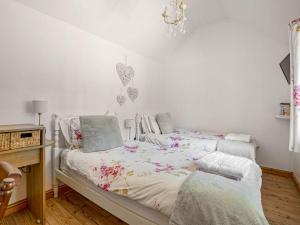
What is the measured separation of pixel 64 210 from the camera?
6.50ft

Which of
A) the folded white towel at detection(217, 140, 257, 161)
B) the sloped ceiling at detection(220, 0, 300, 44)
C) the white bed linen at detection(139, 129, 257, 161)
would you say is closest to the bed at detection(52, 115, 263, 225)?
the white bed linen at detection(139, 129, 257, 161)

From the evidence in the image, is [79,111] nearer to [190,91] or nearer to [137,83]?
[137,83]

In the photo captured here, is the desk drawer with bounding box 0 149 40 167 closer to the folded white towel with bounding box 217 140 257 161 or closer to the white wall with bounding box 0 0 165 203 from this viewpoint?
the white wall with bounding box 0 0 165 203

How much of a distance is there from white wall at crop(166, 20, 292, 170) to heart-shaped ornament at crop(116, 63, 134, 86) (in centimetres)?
140

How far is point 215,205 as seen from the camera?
1.08m

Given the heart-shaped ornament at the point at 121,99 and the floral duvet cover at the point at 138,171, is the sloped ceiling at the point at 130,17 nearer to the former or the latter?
the heart-shaped ornament at the point at 121,99

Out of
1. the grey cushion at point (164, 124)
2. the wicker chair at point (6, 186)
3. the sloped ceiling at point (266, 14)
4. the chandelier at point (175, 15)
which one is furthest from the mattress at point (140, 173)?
the sloped ceiling at point (266, 14)

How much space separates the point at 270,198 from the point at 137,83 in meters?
2.83

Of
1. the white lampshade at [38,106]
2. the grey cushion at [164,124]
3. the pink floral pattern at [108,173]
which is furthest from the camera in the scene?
the grey cushion at [164,124]

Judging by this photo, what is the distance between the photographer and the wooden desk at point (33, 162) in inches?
61.6

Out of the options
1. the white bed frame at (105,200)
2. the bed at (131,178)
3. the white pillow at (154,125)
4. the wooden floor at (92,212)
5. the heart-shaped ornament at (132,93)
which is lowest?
the wooden floor at (92,212)

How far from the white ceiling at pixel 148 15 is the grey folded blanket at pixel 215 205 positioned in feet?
8.00

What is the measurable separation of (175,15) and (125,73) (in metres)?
1.36

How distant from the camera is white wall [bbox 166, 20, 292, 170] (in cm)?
323
